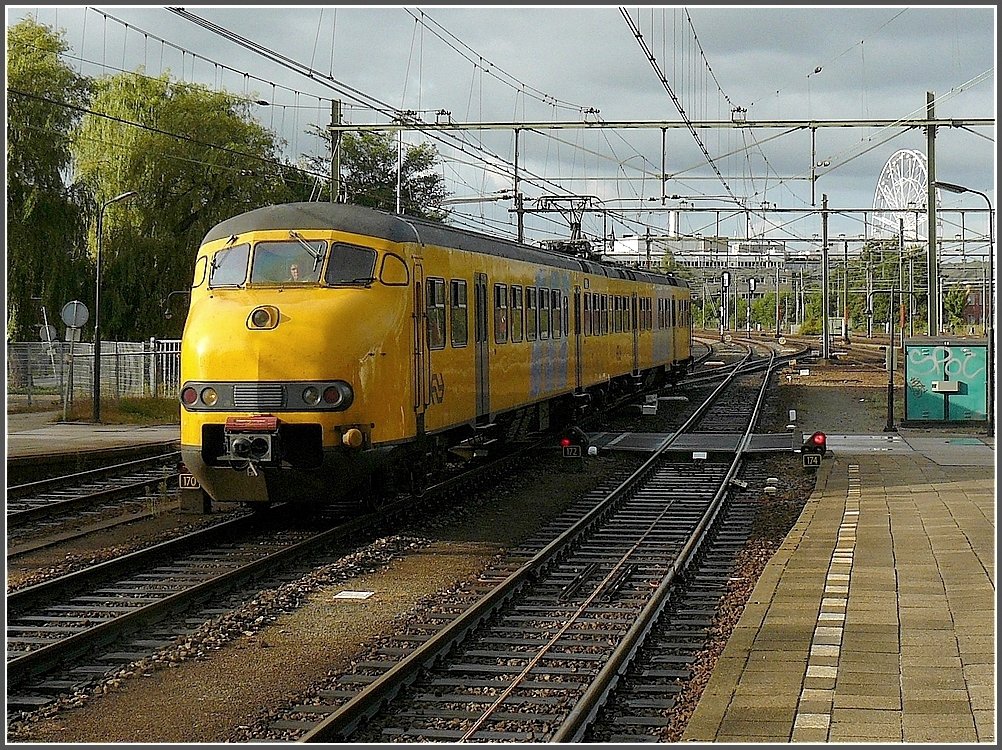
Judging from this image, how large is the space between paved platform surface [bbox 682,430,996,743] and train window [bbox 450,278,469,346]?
4.70m

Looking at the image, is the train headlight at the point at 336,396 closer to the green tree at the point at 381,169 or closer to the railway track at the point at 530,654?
the railway track at the point at 530,654

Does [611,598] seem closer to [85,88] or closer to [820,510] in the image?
[820,510]

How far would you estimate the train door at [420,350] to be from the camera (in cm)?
1434

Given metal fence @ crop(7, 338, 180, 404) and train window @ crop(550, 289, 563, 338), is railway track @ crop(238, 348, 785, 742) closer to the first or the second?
train window @ crop(550, 289, 563, 338)

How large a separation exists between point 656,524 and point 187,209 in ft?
80.8

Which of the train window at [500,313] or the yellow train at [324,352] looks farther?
the train window at [500,313]

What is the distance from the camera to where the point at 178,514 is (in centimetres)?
1605

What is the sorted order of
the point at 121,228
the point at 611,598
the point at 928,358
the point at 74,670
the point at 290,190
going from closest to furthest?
the point at 74,670 < the point at 611,598 < the point at 928,358 < the point at 121,228 < the point at 290,190

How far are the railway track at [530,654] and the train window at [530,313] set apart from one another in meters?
5.33

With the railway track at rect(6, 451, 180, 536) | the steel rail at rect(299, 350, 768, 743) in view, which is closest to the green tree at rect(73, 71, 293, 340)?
the railway track at rect(6, 451, 180, 536)

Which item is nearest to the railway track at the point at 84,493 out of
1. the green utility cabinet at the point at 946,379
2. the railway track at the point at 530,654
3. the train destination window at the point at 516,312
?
the train destination window at the point at 516,312

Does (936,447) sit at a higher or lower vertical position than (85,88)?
lower

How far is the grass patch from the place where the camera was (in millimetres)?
30078

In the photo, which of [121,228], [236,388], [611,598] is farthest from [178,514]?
[121,228]
